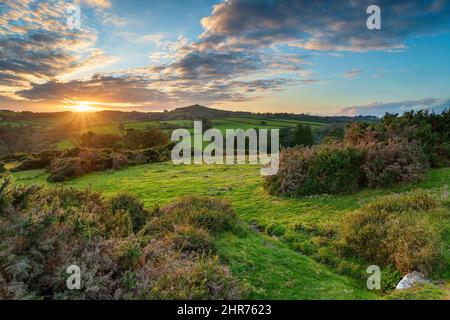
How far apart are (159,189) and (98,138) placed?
45.1 m

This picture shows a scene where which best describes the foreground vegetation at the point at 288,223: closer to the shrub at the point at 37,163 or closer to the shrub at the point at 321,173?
the shrub at the point at 321,173

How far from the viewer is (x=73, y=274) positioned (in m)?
5.43

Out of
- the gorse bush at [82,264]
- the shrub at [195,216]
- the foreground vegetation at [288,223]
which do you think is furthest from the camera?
the shrub at [195,216]

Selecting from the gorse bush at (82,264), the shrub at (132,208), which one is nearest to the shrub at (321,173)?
the shrub at (132,208)

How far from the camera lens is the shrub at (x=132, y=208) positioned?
10.5 meters

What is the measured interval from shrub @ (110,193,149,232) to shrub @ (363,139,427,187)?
10980 mm

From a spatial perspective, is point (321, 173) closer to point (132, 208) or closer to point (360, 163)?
point (360, 163)

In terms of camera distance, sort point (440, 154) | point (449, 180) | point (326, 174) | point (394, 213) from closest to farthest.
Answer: point (394, 213) < point (449, 180) < point (326, 174) < point (440, 154)

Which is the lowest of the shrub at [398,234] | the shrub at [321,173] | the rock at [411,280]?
the rock at [411,280]

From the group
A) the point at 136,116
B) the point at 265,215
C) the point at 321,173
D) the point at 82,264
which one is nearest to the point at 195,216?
the point at 265,215

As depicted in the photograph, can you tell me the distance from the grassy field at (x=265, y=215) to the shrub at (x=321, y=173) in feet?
2.40
